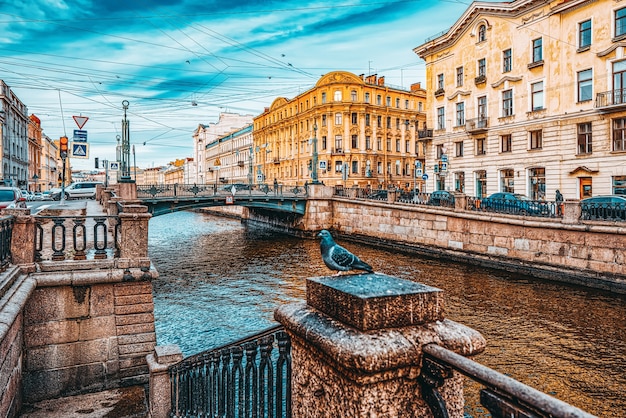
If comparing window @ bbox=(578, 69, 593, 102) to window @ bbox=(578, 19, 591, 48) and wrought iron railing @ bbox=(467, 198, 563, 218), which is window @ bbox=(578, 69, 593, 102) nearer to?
window @ bbox=(578, 19, 591, 48)

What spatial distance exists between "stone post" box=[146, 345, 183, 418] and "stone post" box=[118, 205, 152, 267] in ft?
7.04

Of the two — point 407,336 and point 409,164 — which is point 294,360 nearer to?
point 407,336

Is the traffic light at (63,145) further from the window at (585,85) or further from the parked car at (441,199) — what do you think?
the window at (585,85)

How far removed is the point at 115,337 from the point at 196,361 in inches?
129

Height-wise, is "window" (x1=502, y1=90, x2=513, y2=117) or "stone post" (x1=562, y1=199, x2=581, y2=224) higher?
"window" (x1=502, y1=90, x2=513, y2=117)

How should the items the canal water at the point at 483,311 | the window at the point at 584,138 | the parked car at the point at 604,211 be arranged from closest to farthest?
the canal water at the point at 483,311
the parked car at the point at 604,211
the window at the point at 584,138

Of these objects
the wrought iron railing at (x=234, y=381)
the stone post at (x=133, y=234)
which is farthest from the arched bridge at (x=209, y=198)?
the wrought iron railing at (x=234, y=381)

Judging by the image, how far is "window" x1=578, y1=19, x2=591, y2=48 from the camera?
982 inches

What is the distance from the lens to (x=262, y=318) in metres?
13.5

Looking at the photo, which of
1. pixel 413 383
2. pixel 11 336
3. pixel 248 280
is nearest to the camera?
pixel 413 383

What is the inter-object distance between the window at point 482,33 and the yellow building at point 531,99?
68 millimetres

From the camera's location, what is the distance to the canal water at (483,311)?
934 cm

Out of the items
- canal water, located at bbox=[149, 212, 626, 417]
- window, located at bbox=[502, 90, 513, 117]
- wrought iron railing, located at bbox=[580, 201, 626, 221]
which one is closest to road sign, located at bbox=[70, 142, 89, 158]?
canal water, located at bbox=[149, 212, 626, 417]

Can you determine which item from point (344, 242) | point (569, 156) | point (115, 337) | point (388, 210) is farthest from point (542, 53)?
point (115, 337)
